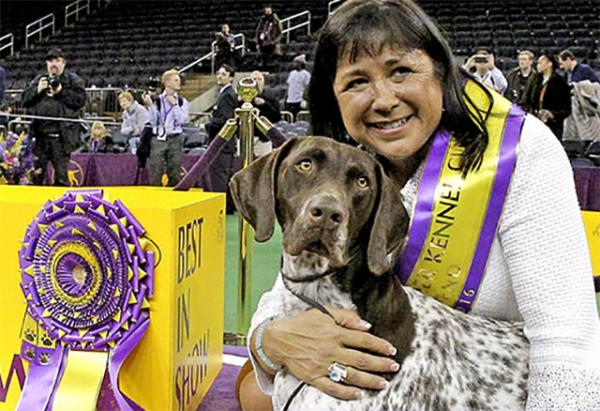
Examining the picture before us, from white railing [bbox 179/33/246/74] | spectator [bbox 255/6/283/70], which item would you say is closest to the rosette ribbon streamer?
spectator [bbox 255/6/283/70]

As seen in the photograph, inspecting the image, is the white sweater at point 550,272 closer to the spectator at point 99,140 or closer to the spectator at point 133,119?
the spectator at point 133,119

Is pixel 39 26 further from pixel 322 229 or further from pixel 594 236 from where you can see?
pixel 322 229

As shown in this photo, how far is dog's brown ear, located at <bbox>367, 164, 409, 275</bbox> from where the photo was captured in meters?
1.32

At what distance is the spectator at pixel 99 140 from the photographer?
8950mm

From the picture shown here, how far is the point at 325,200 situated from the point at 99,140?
8.14 metres

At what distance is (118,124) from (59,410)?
8.57 m

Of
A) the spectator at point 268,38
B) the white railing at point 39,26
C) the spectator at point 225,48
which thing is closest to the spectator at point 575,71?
the spectator at point 225,48

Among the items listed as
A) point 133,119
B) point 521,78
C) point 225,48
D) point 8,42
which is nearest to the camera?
point 521,78

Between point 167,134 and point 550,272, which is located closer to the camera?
point 550,272

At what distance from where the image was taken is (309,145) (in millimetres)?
1372

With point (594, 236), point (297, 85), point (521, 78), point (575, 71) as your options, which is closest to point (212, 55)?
point (297, 85)

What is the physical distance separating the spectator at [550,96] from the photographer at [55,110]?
434 cm

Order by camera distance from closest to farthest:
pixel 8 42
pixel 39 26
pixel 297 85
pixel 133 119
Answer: pixel 133 119
pixel 297 85
pixel 8 42
pixel 39 26

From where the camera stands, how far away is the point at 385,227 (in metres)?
1.33
